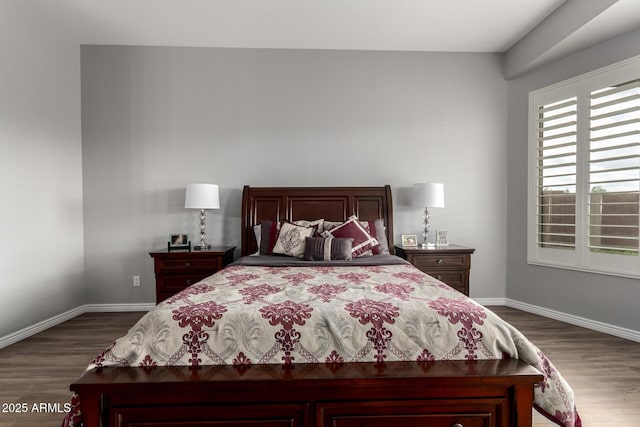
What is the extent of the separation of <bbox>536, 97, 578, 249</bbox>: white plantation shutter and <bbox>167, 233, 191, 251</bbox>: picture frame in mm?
3916

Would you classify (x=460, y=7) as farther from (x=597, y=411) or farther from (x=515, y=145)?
(x=597, y=411)

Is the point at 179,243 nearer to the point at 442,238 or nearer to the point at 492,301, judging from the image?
the point at 442,238

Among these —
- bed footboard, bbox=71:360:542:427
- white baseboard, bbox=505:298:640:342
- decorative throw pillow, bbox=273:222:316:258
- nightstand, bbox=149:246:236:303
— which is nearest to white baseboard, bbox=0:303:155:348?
nightstand, bbox=149:246:236:303

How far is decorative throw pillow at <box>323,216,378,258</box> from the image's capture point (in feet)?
10.7

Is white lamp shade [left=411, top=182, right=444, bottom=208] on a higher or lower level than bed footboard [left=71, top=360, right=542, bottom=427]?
higher

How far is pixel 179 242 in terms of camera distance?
3805 mm

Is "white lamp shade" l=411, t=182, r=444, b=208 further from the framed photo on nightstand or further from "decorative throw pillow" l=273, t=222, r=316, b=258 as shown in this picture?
the framed photo on nightstand

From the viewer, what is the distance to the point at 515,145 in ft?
13.5

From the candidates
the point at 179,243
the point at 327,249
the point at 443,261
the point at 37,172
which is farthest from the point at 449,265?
the point at 37,172

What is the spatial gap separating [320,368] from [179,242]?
2.78 m

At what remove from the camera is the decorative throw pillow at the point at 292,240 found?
129 inches

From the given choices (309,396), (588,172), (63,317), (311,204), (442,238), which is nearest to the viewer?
(309,396)

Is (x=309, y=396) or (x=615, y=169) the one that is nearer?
(x=309, y=396)

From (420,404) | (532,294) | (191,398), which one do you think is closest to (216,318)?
(191,398)
